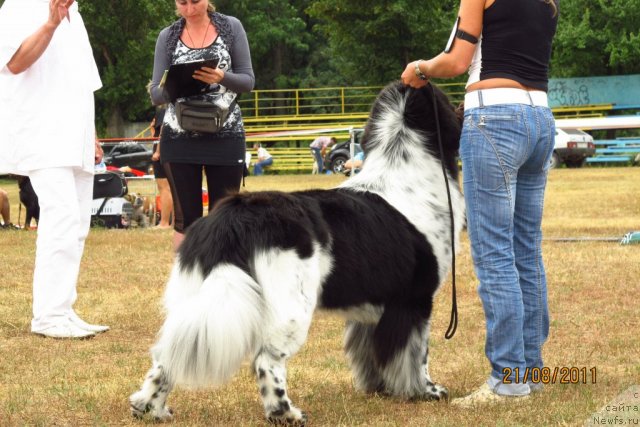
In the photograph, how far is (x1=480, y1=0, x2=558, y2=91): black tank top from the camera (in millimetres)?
3686

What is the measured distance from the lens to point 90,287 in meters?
7.76

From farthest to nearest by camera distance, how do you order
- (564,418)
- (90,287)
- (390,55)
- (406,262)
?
(390,55) → (90,287) → (406,262) → (564,418)

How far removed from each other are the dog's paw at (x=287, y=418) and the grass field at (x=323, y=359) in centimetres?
13

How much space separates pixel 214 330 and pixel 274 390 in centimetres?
39

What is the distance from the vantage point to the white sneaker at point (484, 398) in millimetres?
3914

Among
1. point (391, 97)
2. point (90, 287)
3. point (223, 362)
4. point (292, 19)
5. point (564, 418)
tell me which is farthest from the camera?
point (292, 19)

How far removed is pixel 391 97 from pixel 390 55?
33223 millimetres

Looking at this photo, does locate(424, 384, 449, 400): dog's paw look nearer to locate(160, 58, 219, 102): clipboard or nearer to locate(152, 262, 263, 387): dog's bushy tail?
locate(152, 262, 263, 387): dog's bushy tail

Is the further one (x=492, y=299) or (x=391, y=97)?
(x=391, y=97)

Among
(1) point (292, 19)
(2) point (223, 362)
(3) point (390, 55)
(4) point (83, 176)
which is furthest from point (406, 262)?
(1) point (292, 19)

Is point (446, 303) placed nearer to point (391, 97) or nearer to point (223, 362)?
point (391, 97)

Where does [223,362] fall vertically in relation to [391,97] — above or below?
below

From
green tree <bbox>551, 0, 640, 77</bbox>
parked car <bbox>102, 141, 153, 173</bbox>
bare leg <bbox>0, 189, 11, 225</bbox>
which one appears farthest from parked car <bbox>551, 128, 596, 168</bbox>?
bare leg <bbox>0, 189, 11, 225</bbox>

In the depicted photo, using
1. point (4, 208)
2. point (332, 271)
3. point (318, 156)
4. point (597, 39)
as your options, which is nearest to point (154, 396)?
point (332, 271)
